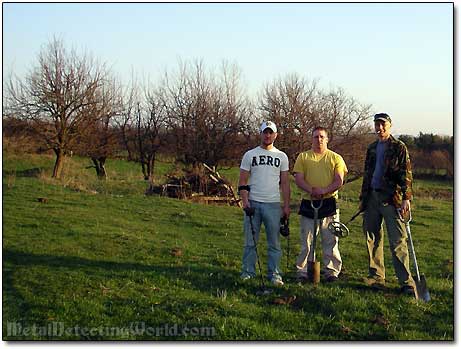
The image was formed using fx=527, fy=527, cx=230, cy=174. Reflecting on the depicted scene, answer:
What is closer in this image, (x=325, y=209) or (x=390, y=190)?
(x=390, y=190)

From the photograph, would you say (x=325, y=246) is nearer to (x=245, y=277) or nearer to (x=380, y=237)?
(x=380, y=237)

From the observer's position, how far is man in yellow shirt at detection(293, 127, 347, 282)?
7.18 m

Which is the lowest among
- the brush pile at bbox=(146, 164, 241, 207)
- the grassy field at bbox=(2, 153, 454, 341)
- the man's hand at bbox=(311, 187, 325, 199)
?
the grassy field at bbox=(2, 153, 454, 341)

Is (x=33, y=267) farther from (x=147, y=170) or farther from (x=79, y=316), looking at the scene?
(x=147, y=170)

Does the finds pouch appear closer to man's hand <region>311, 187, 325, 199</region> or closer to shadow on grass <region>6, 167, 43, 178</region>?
man's hand <region>311, 187, 325, 199</region>

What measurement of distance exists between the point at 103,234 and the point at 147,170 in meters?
25.1

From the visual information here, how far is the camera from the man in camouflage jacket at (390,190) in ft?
22.3

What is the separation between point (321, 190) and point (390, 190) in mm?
893

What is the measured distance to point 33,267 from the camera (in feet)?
25.3

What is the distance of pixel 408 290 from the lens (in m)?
6.72

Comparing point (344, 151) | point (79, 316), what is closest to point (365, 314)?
point (79, 316)

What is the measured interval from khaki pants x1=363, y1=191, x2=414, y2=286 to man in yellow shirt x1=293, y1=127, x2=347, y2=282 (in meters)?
0.46

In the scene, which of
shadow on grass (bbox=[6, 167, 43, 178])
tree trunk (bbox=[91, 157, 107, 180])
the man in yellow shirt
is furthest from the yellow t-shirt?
tree trunk (bbox=[91, 157, 107, 180])

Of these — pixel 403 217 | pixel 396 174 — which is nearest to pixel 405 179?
pixel 396 174
